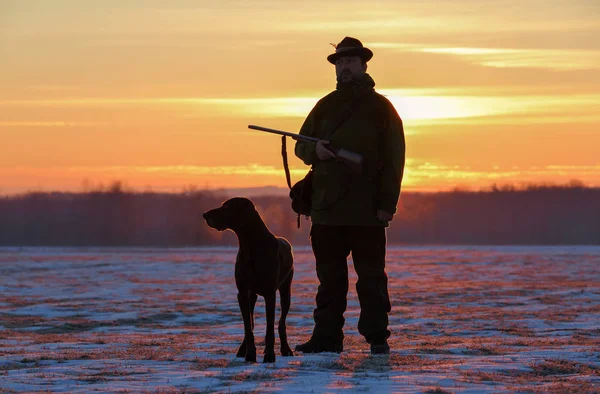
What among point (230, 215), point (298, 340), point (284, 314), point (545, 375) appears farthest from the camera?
point (298, 340)

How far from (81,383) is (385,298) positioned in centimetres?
307

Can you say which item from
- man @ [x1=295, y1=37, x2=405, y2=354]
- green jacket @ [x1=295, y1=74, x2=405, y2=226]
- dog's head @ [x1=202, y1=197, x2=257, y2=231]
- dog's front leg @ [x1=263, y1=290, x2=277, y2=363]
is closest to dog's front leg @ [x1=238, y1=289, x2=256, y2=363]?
dog's front leg @ [x1=263, y1=290, x2=277, y2=363]

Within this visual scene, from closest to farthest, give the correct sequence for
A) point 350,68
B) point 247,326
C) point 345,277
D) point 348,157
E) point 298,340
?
point 247,326, point 348,157, point 350,68, point 345,277, point 298,340

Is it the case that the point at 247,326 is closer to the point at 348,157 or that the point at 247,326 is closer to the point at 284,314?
the point at 284,314

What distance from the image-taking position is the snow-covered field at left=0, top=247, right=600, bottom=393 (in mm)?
7359

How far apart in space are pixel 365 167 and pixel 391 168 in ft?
0.78

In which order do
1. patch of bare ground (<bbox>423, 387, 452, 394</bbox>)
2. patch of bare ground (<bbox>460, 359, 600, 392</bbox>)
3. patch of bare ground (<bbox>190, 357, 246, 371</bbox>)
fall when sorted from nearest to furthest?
patch of bare ground (<bbox>423, 387, 452, 394</bbox>), patch of bare ground (<bbox>460, 359, 600, 392</bbox>), patch of bare ground (<bbox>190, 357, 246, 371</bbox>)

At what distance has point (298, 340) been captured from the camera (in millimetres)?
11430

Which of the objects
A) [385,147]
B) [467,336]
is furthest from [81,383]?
[467,336]

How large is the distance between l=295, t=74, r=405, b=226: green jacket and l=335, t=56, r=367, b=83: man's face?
0.21 meters

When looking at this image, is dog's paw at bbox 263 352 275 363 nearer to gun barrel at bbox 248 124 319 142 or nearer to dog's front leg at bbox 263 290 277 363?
dog's front leg at bbox 263 290 277 363

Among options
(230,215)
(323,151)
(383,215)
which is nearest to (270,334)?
(230,215)

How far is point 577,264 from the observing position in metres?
38.0

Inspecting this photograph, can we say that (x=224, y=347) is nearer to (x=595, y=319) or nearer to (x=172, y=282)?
(x=595, y=319)
